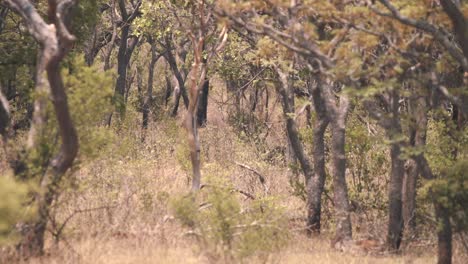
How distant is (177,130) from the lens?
2727cm

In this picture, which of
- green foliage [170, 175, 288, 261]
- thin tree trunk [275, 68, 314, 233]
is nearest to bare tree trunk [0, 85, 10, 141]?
green foliage [170, 175, 288, 261]

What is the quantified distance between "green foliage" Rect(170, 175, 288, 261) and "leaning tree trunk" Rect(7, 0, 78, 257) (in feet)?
5.24

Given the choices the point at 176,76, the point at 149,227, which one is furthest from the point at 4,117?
the point at 176,76

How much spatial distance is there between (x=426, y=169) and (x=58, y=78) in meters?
5.15

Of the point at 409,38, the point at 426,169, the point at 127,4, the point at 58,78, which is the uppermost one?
the point at 127,4

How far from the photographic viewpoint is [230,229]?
35.6ft

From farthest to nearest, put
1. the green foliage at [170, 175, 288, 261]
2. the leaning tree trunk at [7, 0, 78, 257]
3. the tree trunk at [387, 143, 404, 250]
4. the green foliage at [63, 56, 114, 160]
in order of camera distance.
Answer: the tree trunk at [387, 143, 404, 250] < the green foliage at [170, 175, 288, 261] < the green foliage at [63, 56, 114, 160] < the leaning tree trunk at [7, 0, 78, 257]

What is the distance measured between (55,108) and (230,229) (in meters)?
2.77

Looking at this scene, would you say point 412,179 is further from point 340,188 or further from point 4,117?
point 4,117

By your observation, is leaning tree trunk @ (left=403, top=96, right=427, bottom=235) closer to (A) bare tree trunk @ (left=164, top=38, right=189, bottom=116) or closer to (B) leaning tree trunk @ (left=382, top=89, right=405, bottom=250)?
(B) leaning tree trunk @ (left=382, top=89, right=405, bottom=250)

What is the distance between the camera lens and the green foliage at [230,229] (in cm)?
1069

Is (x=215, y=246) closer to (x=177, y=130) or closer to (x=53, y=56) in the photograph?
(x=53, y=56)

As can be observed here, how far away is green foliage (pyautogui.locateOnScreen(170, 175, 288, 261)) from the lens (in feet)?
35.1

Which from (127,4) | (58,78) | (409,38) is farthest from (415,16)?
(127,4)
